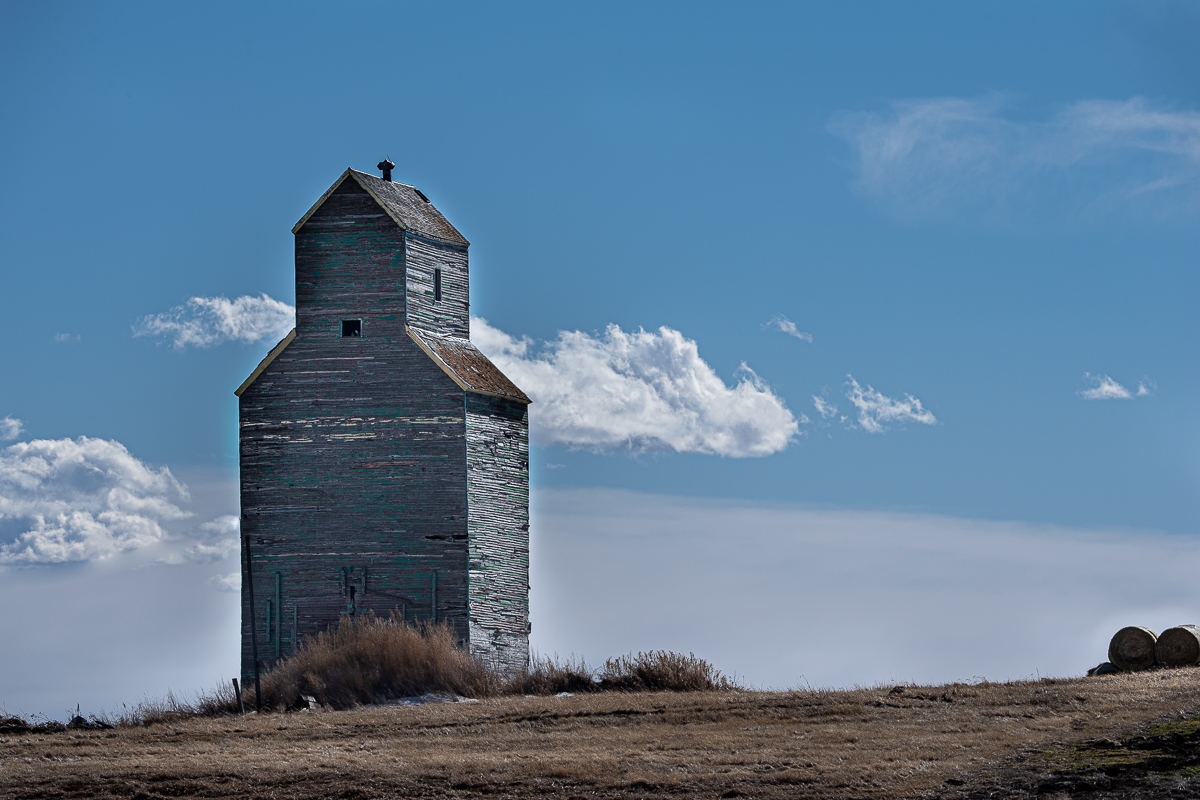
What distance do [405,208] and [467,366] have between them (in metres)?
4.78

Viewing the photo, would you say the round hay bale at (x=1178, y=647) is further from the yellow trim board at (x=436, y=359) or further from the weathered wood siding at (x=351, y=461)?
the yellow trim board at (x=436, y=359)

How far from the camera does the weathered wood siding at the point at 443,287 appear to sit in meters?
35.3

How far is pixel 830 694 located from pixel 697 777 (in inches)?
327

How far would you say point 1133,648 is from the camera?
1196 inches

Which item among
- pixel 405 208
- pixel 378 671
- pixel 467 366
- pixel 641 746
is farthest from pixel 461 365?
pixel 641 746

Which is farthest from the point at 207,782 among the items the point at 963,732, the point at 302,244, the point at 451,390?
the point at 302,244

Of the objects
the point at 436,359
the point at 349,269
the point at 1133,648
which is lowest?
the point at 1133,648

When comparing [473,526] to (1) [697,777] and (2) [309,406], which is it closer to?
(2) [309,406]

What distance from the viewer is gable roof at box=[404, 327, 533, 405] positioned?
112 ft

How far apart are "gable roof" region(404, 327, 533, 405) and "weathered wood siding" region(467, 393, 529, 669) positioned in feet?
0.92

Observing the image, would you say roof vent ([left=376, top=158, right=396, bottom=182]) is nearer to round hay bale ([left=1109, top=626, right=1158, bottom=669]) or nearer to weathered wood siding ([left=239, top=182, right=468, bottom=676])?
weathered wood siding ([left=239, top=182, right=468, bottom=676])

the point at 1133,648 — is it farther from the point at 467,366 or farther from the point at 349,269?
the point at 349,269

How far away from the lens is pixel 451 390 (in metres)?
34.0

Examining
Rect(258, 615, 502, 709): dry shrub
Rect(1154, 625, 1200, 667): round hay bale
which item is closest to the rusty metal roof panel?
Rect(258, 615, 502, 709): dry shrub
